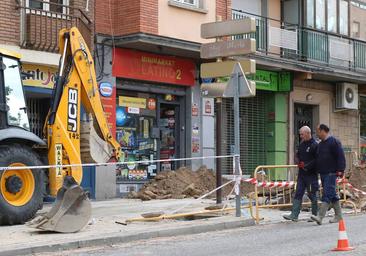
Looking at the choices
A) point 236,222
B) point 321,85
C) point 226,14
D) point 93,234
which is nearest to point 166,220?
point 236,222

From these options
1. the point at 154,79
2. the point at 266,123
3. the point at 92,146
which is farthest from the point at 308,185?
the point at 266,123

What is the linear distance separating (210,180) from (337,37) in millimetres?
9143

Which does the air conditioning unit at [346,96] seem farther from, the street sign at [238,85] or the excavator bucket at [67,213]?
the excavator bucket at [67,213]

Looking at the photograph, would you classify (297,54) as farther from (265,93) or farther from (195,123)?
(195,123)

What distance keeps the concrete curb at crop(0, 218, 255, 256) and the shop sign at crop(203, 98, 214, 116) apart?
7226 mm

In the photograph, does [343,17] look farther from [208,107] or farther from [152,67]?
[152,67]

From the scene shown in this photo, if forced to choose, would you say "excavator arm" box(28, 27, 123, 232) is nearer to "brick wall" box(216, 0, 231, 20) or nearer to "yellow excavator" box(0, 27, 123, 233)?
"yellow excavator" box(0, 27, 123, 233)

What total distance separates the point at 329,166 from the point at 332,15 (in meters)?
13.0

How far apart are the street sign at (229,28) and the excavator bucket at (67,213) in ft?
16.0

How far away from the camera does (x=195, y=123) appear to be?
18.3 meters

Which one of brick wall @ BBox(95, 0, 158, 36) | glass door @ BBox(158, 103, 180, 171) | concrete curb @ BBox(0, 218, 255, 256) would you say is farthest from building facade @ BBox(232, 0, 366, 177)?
concrete curb @ BBox(0, 218, 255, 256)

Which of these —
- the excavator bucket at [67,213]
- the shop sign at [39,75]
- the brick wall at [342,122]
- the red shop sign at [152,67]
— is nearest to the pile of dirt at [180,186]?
the red shop sign at [152,67]

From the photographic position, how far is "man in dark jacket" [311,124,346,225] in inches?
445

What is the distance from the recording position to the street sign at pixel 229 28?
12.6 meters
